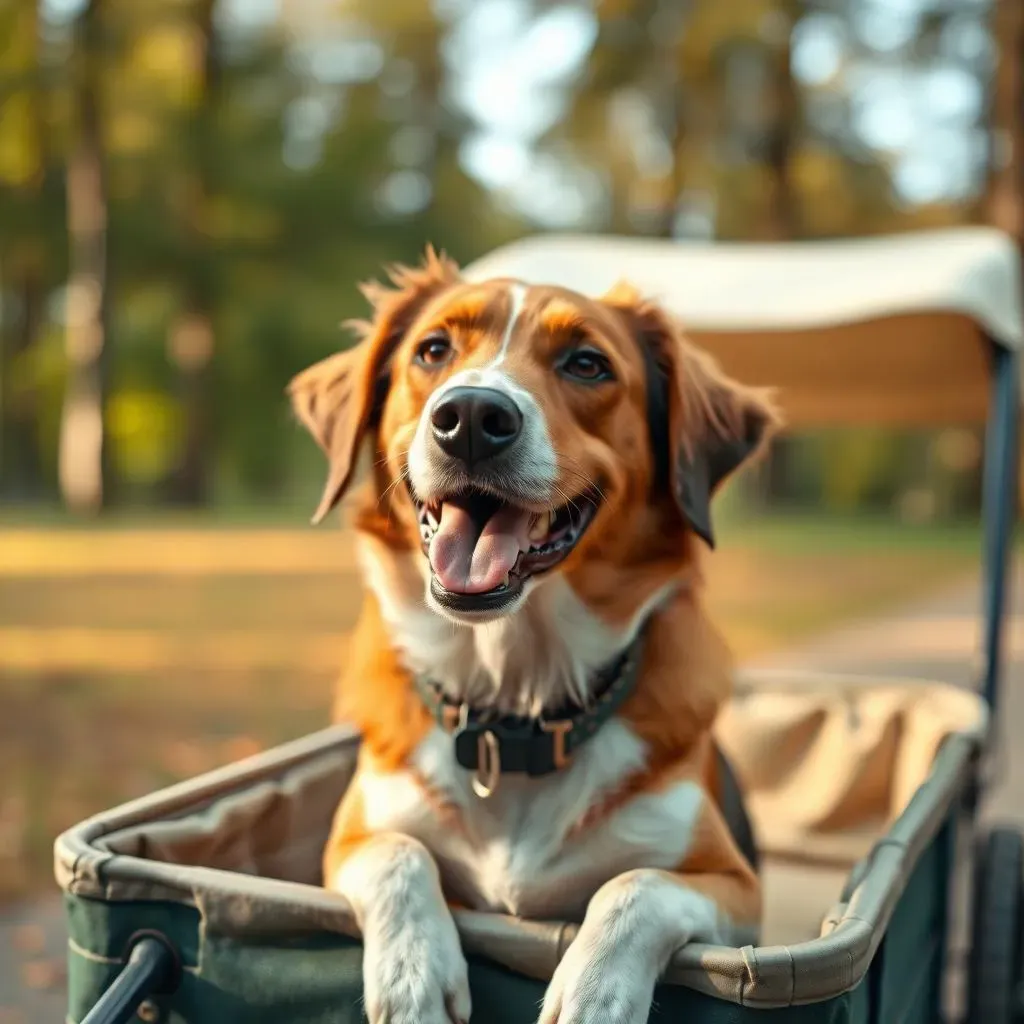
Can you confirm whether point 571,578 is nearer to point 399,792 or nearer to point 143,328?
point 399,792

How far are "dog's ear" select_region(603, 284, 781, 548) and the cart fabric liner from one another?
752 millimetres

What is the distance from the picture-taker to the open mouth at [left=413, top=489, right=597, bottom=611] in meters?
2.18

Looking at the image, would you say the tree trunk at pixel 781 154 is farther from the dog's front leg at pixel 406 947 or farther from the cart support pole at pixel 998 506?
the dog's front leg at pixel 406 947

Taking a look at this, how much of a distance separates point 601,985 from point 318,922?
1.51ft

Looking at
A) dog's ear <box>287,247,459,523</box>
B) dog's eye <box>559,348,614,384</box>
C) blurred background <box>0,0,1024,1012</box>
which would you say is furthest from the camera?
blurred background <box>0,0,1024,1012</box>

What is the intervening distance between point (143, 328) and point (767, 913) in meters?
27.4

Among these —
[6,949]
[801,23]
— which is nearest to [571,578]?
[6,949]

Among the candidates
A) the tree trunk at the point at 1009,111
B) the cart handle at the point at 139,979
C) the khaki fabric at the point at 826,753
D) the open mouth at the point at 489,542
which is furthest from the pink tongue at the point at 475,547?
the tree trunk at the point at 1009,111

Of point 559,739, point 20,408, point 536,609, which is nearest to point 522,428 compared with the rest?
point 536,609

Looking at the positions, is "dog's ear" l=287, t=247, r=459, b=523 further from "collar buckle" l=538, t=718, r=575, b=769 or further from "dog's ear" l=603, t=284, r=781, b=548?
"collar buckle" l=538, t=718, r=575, b=769

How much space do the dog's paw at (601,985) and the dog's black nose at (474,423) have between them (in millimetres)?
826

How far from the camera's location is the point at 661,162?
24766 millimetres

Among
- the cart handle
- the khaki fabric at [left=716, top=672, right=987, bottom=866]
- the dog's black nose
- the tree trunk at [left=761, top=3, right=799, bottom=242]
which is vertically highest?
the tree trunk at [left=761, top=3, right=799, bottom=242]

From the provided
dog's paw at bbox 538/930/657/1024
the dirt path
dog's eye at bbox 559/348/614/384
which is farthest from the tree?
dog's paw at bbox 538/930/657/1024
